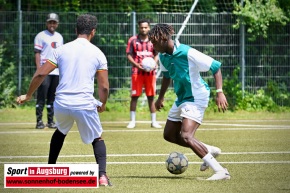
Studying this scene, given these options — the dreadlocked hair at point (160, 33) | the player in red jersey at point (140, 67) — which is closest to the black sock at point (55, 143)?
the dreadlocked hair at point (160, 33)

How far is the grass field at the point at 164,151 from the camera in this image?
32.4 ft

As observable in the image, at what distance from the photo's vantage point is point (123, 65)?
926 inches

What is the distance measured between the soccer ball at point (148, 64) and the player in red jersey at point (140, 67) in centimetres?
13

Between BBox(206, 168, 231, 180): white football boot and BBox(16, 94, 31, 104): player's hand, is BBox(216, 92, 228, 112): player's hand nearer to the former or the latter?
BBox(206, 168, 231, 180): white football boot

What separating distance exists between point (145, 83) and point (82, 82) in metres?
9.27

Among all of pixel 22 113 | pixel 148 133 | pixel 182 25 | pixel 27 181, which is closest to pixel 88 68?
pixel 27 181

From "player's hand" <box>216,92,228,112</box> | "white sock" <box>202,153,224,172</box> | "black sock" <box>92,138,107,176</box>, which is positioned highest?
"player's hand" <box>216,92,228,112</box>

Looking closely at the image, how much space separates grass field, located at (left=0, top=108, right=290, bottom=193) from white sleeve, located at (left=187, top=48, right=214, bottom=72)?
4.56ft

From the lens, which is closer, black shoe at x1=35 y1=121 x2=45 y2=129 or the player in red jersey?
black shoe at x1=35 y1=121 x2=45 y2=129

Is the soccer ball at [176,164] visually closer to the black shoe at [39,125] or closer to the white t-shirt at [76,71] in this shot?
the white t-shirt at [76,71]

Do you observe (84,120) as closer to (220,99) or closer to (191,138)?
(191,138)

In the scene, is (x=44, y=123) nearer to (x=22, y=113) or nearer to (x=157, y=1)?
(x=22, y=113)

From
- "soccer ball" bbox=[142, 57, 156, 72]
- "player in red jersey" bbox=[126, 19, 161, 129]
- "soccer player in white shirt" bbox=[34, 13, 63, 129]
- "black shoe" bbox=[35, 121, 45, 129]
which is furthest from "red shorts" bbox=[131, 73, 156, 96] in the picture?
"black shoe" bbox=[35, 121, 45, 129]

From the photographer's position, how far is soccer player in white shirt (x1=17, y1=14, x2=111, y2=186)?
31.8ft
